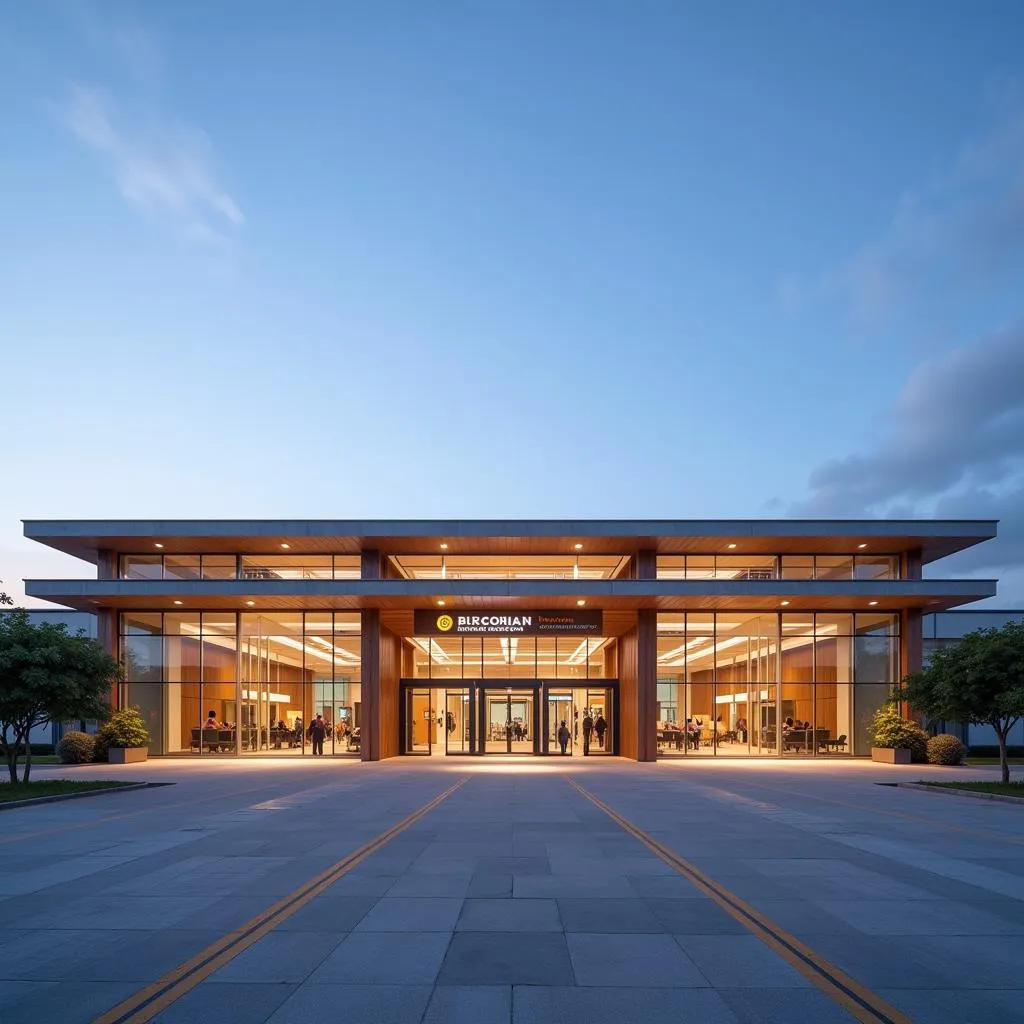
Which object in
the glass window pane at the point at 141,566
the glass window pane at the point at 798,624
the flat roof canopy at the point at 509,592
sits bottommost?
the glass window pane at the point at 798,624

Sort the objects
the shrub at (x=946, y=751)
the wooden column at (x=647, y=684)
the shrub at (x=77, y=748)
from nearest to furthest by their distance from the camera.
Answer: the shrub at (x=77, y=748) → the shrub at (x=946, y=751) → the wooden column at (x=647, y=684)

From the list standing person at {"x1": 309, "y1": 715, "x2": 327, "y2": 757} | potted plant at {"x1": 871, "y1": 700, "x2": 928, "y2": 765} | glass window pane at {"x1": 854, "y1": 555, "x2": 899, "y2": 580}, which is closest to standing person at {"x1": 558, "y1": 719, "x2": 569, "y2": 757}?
standing person at {"x1": 309, "y1": 715, "x2": 327, "y2": 757}

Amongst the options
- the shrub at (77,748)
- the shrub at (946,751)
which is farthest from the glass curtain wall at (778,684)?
the shrub at (77,748)

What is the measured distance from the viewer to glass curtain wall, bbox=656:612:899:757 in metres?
39.6

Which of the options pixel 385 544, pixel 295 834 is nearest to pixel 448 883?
pixel 295 834

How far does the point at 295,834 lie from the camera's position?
1530 centimetres

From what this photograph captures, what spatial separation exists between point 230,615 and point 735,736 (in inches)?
796

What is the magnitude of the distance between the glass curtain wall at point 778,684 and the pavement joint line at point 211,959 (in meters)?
29.0

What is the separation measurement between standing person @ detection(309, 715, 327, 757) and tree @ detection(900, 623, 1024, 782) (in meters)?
22.4

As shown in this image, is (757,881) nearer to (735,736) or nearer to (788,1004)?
(788,1004)

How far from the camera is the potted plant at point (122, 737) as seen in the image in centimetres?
3606

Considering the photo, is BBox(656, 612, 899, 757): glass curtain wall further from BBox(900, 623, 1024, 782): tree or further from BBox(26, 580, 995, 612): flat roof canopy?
BBox(900, 623, 1024, 782): tree

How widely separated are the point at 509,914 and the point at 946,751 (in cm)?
3129

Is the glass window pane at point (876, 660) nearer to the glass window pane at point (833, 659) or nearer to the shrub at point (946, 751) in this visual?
the glass window pane at point (833, 659)
